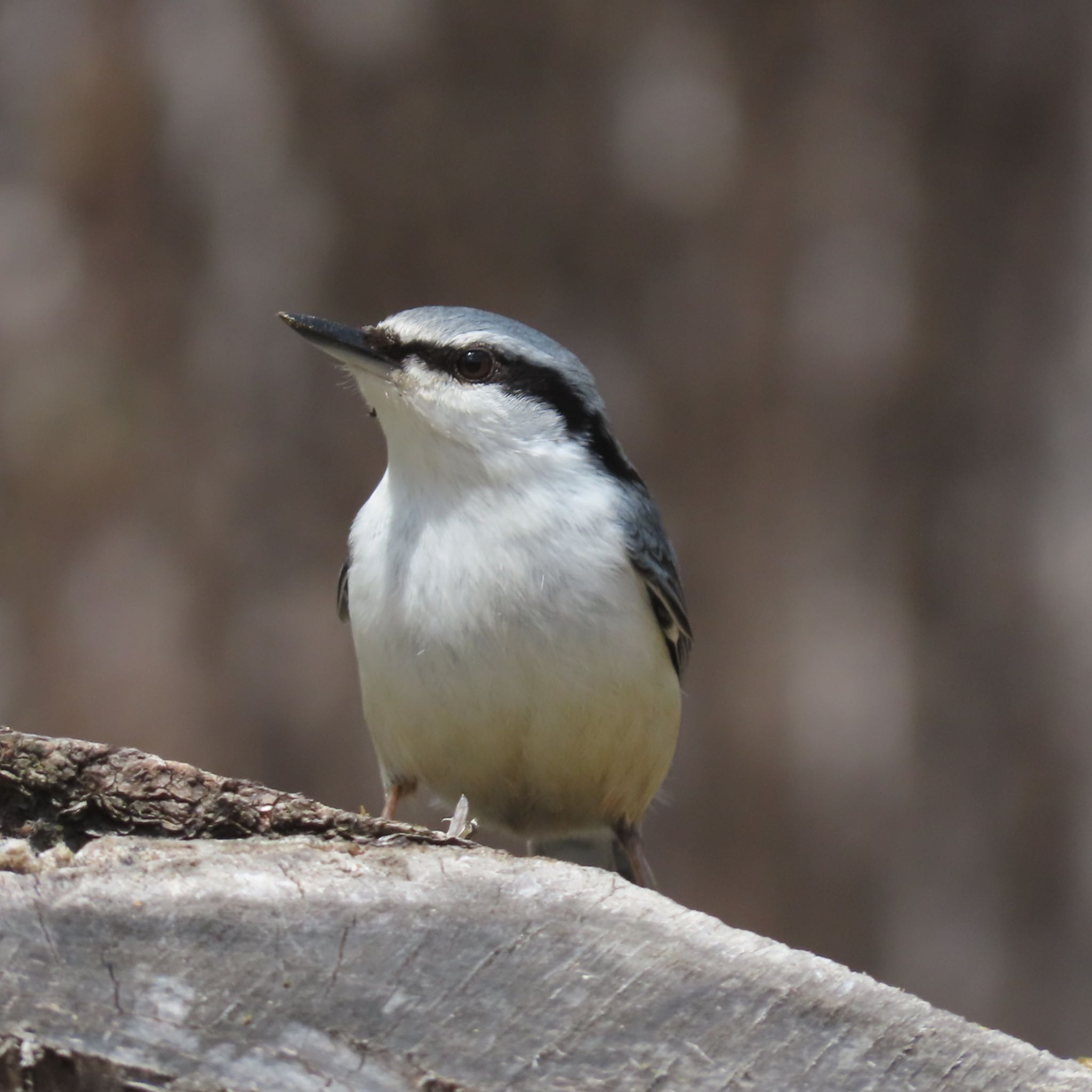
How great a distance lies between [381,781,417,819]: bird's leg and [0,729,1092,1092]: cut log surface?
173cm

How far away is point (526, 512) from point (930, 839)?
267cm

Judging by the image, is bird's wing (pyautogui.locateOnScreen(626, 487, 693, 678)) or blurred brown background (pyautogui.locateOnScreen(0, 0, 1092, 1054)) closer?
bird's wing (pyautogui.locateOnScreen(626, 487, 693, 678))

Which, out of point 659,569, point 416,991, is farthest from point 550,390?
point 416,991

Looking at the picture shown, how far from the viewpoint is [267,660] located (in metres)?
5.14

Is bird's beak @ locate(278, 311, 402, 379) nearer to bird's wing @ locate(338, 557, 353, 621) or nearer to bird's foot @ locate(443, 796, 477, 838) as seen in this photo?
bird's wing @ locate(338, 557, 353, 621)

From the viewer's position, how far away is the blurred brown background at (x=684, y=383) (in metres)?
4.97

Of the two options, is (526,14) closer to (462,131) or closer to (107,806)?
(462,131)

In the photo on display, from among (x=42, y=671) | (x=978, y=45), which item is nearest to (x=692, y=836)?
(x=42, y=671)

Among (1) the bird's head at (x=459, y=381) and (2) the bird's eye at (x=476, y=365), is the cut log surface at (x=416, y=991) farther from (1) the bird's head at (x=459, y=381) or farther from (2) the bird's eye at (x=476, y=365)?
(2) the bird's eye at (x=476, y=365)

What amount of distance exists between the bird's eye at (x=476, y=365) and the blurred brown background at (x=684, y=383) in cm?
Result: 165

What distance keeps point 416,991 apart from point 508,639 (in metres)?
1.52

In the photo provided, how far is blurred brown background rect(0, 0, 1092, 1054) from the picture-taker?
16.3 feet

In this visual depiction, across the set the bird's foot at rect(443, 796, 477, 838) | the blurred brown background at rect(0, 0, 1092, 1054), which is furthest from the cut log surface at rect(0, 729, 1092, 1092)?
the blurred brown background at rect(0, 0, 1092, 1054)

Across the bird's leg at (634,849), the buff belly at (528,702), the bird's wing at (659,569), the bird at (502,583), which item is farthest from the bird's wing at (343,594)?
the bird's leg at (634,849)
